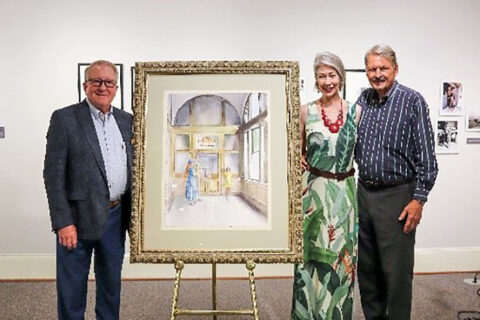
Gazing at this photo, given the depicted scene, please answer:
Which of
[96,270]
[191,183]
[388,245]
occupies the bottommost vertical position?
[96,270]

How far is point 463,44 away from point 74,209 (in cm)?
359

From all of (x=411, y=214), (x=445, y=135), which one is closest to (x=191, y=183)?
(x=411, y=214)

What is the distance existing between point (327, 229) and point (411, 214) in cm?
42

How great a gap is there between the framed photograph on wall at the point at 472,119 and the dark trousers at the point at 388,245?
2.25 metres

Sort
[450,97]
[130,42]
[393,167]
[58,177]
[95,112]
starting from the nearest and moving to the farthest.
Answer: [58,177] → [95,112] → [393,167] → [130,42] → [450,97]

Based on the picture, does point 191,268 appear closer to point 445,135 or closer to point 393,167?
point 393,167

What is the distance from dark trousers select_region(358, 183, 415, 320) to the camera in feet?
7.48

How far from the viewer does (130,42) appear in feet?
12.6

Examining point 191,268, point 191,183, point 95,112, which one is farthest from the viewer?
point 191,268

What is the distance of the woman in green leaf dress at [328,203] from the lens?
212cm

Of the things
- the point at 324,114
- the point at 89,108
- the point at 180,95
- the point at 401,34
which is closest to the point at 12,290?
the point at 89,108

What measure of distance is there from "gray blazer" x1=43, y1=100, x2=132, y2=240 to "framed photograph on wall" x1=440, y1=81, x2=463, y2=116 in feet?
10.4

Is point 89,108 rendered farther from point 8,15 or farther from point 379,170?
point 8,15

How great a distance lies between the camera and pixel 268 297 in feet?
11.4
